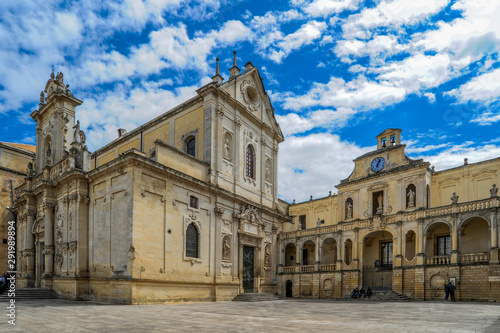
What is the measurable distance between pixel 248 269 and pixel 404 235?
12.4 m

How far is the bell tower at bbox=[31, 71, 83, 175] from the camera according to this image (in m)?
28.0

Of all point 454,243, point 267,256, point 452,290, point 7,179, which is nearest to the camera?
point 452,290

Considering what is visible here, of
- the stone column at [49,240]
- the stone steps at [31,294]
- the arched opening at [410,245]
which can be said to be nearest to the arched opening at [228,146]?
the stone column at [49,240]

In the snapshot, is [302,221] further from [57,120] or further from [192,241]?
[57,120]

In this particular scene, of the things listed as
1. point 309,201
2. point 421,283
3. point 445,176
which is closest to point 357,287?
point 421,283

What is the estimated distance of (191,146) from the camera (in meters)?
28.1

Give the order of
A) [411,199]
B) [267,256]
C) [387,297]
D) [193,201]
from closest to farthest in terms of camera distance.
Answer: [193,201], [387,297], [267,256], [411,199]

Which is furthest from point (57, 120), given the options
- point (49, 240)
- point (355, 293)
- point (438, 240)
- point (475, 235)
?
point (475, 235)

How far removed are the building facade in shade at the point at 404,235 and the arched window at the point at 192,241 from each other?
11690mm

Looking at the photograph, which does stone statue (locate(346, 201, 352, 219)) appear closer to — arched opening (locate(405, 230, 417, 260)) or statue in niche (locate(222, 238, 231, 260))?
arched opening (locate(405, 230, 417, 260))

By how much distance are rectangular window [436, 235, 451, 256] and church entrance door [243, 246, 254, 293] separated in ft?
49.9

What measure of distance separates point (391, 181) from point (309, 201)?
480 inches

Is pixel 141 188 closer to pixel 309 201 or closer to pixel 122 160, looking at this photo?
pixel 122 160

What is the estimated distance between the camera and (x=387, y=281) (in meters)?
32.2
